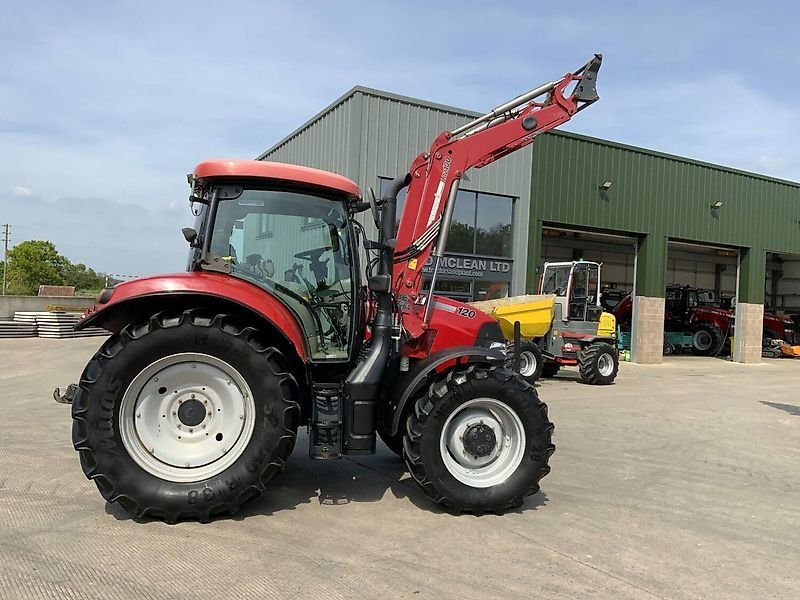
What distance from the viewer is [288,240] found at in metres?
4.53

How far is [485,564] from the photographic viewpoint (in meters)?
3.59

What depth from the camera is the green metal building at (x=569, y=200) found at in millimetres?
→ 14445

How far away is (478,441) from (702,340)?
74.1 feet

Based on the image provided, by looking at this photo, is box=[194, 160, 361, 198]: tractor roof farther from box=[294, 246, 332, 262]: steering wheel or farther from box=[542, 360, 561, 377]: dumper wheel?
box=[542, 360, 561, 377]: dumper wheel

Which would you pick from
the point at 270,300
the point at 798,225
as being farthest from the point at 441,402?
the point at 798,225

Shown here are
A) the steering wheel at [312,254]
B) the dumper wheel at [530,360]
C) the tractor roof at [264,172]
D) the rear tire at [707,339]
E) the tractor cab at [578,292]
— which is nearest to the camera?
the tractor roof at [264,172]

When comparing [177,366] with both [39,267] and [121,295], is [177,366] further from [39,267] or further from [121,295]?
[39,267]

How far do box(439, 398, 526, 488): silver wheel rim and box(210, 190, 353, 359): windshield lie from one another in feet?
3.23

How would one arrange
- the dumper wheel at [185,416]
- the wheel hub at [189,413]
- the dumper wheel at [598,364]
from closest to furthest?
1. the dumper wheel at [185,416]
2. the wheel hub at [189,413]
3. the dumper wheel at [598,364]

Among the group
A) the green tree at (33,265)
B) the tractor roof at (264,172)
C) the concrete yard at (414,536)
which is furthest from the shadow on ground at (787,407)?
the green tree at (33,265)

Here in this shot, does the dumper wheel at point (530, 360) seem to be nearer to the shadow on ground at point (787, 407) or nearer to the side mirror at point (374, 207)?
the shadow on ground at point (787, 407)

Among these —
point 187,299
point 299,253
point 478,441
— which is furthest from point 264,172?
point 478,441

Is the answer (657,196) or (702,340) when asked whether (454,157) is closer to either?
(657,196)

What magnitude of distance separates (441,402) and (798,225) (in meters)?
24.1
